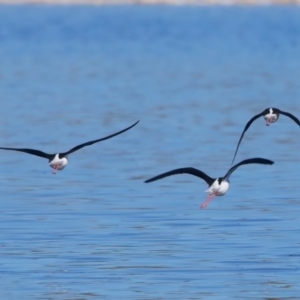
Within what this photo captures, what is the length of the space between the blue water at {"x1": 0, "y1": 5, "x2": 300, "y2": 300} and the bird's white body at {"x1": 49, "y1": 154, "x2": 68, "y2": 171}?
78 cm

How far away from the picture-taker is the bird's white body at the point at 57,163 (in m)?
16.3

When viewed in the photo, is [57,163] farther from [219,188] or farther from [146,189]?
[146,189]

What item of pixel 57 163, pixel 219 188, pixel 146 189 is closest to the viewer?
pixel 219 188

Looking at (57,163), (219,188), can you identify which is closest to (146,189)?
(57,163)

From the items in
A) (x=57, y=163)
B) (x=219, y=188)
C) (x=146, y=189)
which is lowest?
(x=219, y=188)

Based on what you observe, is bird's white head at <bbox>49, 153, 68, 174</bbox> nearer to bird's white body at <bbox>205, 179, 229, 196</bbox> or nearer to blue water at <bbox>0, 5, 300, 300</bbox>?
blue water at <bbox>0, 5, 300, 300</bbox>

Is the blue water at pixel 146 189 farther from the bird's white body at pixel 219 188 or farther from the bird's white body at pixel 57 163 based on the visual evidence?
the bird's white body at pixel 57 163

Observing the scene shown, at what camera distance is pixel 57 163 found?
16.3 meters

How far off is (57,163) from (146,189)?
396cm

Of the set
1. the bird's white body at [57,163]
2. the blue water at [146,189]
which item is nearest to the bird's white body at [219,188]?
the blue water at [146,189]

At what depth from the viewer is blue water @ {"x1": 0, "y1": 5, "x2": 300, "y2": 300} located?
14375 millimetres

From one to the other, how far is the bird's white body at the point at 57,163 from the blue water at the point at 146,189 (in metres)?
0.78

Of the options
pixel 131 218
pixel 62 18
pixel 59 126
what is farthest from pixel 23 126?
pixel 62 18

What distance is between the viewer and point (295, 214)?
1766 centimetres
